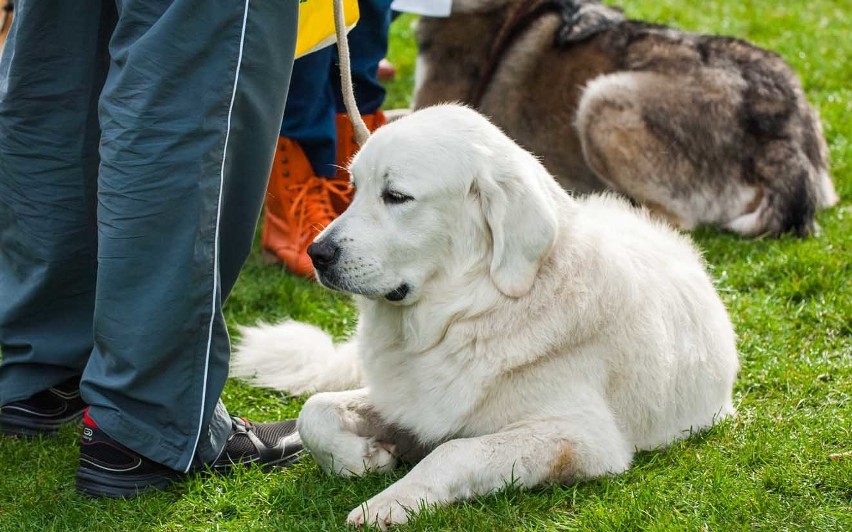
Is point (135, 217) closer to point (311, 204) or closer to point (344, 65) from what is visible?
point (344, 65)

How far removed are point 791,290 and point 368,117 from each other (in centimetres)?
211

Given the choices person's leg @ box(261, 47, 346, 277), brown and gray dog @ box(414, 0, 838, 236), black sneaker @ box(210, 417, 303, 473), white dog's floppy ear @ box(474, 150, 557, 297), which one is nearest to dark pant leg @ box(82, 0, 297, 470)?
black sneaker @ box(210, 417, 303, 473)

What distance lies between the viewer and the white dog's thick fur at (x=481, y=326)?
2.91 m

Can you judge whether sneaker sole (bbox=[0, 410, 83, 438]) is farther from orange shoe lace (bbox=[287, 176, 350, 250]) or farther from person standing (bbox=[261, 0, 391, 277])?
orange shoe lace (bbox=[287, 176, 350, 250])

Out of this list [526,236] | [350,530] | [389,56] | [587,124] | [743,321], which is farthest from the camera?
[389,56]

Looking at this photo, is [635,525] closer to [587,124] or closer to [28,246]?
[28,246]

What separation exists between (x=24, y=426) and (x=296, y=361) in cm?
95

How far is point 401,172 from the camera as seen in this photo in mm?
2916

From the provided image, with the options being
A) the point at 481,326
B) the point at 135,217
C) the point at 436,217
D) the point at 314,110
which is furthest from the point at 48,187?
the point at 314,110

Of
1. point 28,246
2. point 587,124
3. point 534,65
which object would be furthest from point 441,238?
point 534,65

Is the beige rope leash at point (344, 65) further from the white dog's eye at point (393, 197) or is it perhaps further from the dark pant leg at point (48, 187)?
the dark pant leg at point (48, 187)

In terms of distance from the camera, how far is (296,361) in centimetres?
382

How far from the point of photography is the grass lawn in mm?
2775

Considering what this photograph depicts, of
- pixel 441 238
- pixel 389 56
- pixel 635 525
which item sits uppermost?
pixel 441 238
